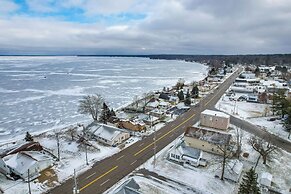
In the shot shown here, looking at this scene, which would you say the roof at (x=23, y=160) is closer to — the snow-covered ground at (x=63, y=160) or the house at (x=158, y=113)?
the snow-covered ground at (x=63, y=160)

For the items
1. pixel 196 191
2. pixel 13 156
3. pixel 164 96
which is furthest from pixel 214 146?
pixel 164 96

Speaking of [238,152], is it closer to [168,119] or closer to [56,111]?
[168,119]

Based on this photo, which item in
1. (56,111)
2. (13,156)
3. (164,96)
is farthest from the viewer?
(164,96)

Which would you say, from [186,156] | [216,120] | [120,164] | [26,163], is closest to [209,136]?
[186,156]

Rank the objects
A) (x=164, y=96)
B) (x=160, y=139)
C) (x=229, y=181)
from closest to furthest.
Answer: (x=229, y=181)
(x=160, y=139)
(x=164, y=96)

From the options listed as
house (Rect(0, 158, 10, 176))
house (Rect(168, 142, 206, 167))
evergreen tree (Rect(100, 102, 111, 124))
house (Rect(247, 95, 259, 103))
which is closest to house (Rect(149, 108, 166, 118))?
evergreen tree (Rect(100, 102, 111, 124))

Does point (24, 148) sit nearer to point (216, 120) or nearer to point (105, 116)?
point (105, 116)

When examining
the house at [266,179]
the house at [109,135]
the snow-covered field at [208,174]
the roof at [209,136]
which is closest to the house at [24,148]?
the house at [109,135]
